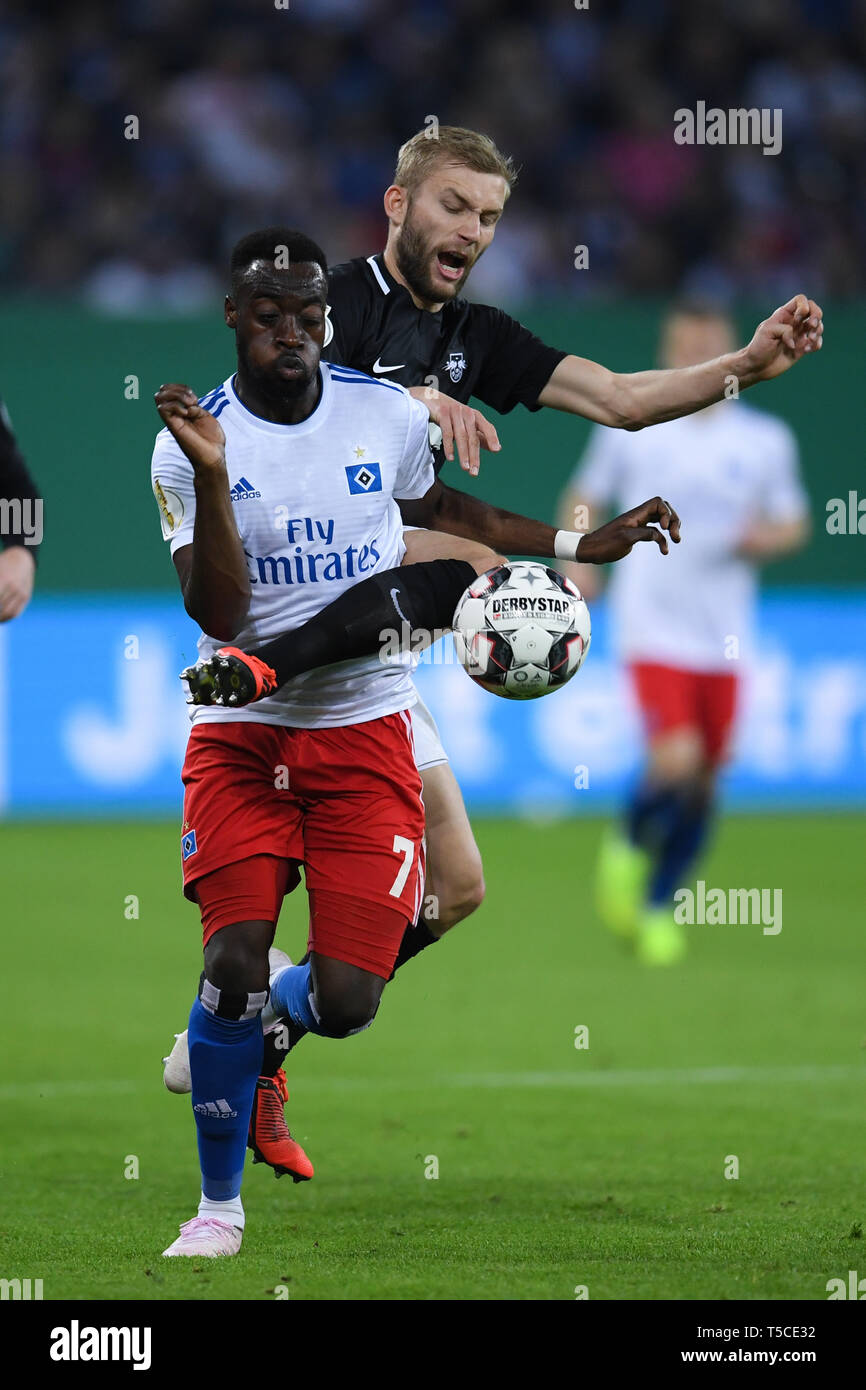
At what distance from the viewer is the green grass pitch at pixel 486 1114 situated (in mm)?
4539

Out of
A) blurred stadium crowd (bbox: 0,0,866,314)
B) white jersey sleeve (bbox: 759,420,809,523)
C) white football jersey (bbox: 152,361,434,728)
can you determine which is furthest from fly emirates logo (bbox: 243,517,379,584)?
blurred stadium crowd (bbox: 0,0,866,314)

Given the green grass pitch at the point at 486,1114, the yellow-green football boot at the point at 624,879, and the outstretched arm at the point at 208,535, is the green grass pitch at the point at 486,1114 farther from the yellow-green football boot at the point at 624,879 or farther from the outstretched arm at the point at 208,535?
the outstretched arm at the point at 208,535

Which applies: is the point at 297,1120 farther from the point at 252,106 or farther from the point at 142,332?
the point at 252,106

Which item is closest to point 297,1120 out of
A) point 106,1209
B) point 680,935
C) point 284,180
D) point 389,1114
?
point 389,1114

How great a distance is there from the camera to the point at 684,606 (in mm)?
10344

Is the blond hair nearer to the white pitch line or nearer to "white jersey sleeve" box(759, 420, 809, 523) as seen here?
the white pitch line

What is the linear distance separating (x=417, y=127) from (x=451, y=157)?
1077cm

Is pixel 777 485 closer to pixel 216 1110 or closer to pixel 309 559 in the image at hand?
pixel 309 559

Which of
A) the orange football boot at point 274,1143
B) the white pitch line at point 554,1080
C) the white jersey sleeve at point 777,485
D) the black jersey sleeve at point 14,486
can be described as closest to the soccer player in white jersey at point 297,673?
the orange football boot at point 274,1143

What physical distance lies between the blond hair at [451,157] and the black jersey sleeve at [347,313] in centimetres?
28

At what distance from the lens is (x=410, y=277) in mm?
5516

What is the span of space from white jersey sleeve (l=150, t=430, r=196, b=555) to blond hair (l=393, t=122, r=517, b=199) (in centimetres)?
119

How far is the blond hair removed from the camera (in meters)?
5.39
